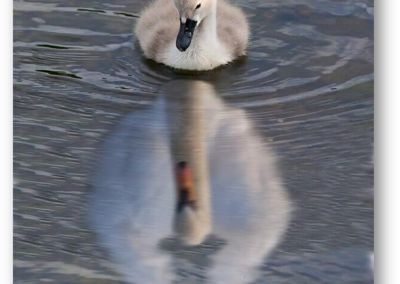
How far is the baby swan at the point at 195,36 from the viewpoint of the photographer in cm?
192

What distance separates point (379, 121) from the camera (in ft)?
6.34

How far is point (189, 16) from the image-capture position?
1905 millimetres

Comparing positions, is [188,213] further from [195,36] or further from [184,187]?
[195,36]

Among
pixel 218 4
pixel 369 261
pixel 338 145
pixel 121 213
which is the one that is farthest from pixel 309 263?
pixel 218 4

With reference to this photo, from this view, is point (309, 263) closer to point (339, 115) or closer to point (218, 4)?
point (339, 115)

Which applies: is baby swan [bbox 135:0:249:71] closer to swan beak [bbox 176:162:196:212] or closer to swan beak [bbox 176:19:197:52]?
swan beak [bbox 176:19:197:52]

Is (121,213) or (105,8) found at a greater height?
(105,8)

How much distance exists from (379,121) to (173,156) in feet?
1.39

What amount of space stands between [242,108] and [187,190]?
0.20 meters

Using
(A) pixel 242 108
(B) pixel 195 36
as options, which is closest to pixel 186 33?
(B) pixel 195 36

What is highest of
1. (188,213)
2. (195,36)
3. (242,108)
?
(195,36)

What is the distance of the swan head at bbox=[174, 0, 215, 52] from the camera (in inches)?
74.9

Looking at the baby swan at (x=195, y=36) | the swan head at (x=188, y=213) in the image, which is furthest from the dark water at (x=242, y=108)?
the swan head at (x=188, y=213)

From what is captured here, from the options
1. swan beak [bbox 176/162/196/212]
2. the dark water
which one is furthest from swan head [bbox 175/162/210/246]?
the dark water
